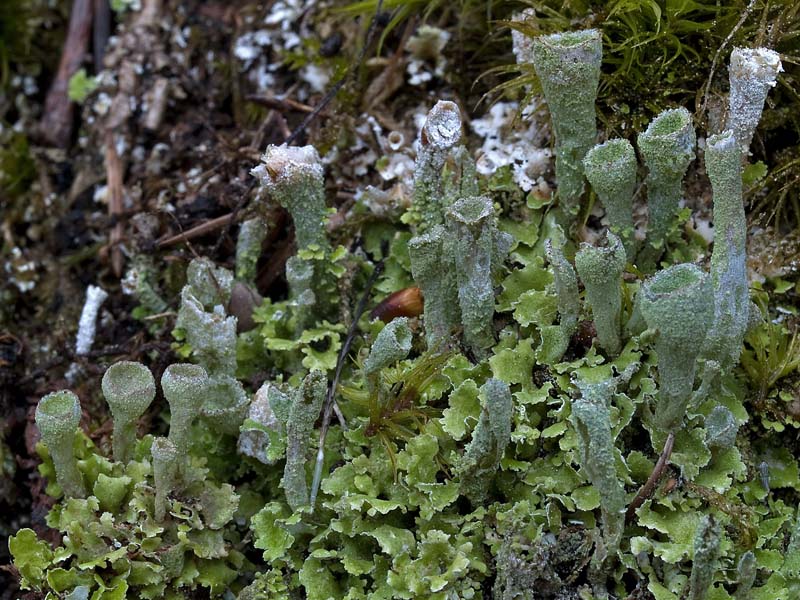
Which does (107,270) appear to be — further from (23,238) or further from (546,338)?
(546,338)

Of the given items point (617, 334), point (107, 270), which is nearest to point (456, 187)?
point (617, 334)

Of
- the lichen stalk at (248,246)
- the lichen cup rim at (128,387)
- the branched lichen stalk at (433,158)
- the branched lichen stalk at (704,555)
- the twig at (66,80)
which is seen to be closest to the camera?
the branched lichen stalk at (704,555)

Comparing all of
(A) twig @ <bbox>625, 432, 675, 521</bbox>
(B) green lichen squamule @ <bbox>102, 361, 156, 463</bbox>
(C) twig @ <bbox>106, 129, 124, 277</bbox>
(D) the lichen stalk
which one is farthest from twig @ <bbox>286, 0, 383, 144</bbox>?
(A) twig @ <bbox>625, 432, 675, 521</bbox>

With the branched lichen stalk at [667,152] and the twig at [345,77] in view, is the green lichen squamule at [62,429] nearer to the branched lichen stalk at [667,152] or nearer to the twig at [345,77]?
the twig at [345,77]

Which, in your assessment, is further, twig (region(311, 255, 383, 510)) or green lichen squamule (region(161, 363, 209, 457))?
twig (region(311, 255, 383, 510))

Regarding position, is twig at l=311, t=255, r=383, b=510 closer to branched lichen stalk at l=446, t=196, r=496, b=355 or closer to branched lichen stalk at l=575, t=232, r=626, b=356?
branched lichen stalk at l=446, t=196, r=496, b=355

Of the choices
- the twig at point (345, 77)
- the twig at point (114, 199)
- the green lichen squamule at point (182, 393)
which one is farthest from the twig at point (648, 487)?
the twig at point (114, 199)

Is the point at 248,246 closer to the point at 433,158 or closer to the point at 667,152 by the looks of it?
the point at 433,158
